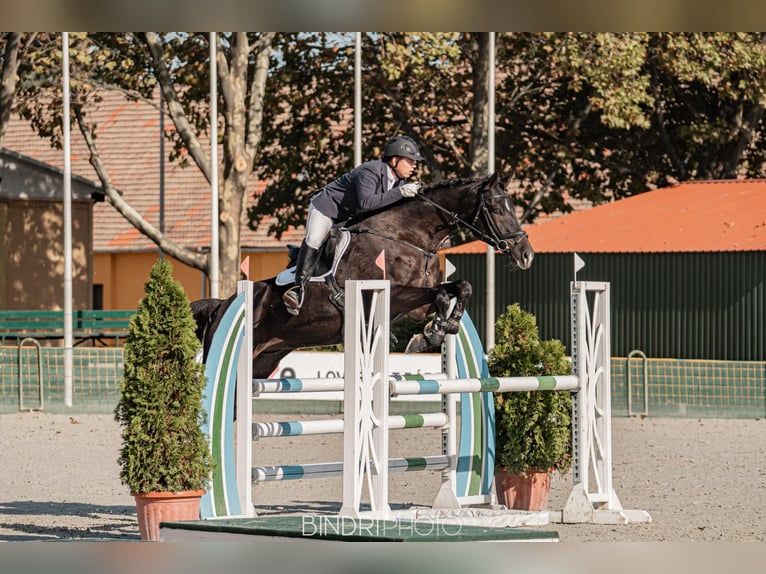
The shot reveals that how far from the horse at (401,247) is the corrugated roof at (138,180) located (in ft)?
91.9

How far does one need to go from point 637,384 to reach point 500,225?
10915mm

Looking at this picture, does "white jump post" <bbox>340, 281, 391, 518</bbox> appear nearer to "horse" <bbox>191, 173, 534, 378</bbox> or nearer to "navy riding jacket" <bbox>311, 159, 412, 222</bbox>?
"horse" <bbox>191, 173, 534, 378</bbox>

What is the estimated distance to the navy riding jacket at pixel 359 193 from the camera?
29.9ft

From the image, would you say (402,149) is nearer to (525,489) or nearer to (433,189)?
(433,189)

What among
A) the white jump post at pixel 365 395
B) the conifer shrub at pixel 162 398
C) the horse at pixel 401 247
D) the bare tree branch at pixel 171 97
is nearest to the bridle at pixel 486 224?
the horse at pixel 401 247

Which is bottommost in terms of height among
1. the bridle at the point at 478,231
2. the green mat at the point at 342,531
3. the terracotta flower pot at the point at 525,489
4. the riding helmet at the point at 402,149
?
the terracotta flower pot at the point at 525,489

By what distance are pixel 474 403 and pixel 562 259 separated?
47.2 ft

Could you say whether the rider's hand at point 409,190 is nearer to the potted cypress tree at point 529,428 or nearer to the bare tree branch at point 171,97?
the potted cypress tree at point 529,428

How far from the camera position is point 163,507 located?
7180mm

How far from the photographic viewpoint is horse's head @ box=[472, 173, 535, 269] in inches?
349

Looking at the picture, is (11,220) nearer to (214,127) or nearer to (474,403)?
(214,127)

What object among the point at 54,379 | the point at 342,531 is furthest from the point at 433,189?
the point at 54,379

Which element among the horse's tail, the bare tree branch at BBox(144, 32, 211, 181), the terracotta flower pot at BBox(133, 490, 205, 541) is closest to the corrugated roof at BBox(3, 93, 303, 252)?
the bare tree branch at BBox(144, 32, 211, 181)
